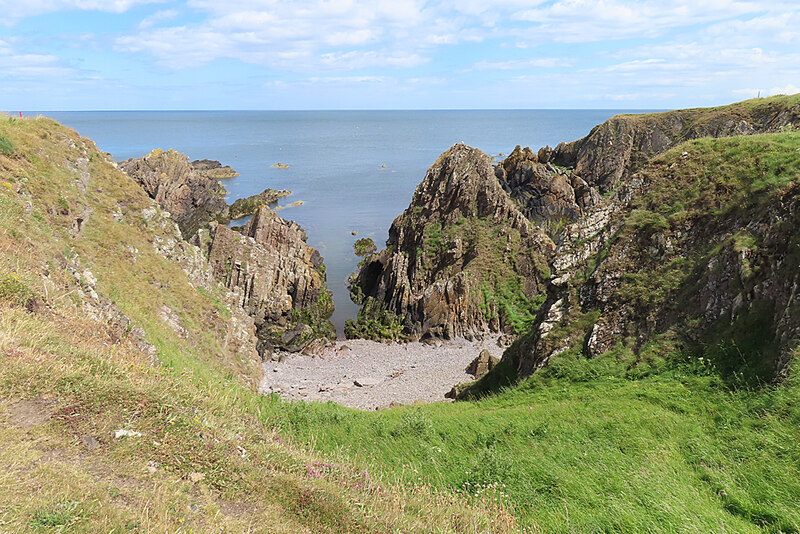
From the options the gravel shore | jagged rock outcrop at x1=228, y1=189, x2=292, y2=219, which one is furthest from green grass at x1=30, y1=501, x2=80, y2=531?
jagged rock outcrop at x1=228, y1=189, x2=292, y2=219

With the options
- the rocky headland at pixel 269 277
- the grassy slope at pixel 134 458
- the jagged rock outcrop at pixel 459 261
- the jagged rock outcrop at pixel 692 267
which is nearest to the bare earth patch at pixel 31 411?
the grassy slope at pixel 134 458

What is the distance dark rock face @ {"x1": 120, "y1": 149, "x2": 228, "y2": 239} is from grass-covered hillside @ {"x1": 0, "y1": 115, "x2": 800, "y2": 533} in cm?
7214

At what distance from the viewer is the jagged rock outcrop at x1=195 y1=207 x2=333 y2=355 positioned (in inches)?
1671

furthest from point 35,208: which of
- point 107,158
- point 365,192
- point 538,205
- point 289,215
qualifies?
point 365,192

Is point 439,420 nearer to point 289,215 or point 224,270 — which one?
point 224,270

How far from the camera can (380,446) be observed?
43.0 feet

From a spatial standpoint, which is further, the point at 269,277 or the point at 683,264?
the point at 269,277

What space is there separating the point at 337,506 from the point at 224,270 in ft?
134

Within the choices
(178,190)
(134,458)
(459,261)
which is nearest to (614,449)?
(134,458)

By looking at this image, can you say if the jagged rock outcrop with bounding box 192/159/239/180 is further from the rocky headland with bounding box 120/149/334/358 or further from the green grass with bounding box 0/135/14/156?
the green grass with bounding box 0/135/14/156

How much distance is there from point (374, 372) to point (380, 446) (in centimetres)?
2277

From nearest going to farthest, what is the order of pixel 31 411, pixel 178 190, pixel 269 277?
pixel 31 411 < pixel 269 277 < pixel 178 190

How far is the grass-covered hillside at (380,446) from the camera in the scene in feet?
22.2

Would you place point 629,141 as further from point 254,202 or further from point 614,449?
point 614,449
